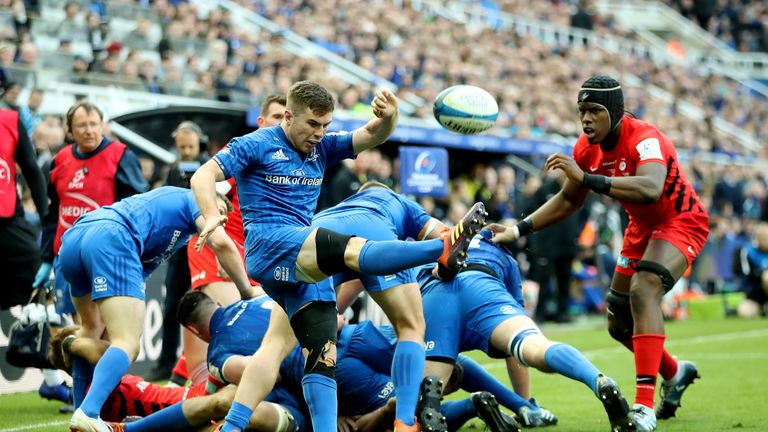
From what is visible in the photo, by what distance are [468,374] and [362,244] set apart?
1976mm

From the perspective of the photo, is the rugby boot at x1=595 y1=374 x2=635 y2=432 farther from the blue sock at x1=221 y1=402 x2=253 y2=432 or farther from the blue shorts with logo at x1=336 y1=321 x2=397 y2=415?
the blue sock at x1=221 y1=402 x2=253 y2=432

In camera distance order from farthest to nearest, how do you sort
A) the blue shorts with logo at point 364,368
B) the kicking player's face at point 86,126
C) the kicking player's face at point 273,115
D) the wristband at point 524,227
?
the kicking player's face at point 86,126 → the kicking player's face at point 273,115 → the wristband at point 524,227 → the blue shorts with logo at point 364,368

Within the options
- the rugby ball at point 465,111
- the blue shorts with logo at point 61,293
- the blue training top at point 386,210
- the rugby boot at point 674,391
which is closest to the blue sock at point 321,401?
the blue training top at point 386,210

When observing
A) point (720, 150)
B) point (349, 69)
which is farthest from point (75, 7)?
point (720, 150)

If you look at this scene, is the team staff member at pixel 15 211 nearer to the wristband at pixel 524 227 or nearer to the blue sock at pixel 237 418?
the blue sock at pixel 237 418

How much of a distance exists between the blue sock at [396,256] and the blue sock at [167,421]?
59.2 inches

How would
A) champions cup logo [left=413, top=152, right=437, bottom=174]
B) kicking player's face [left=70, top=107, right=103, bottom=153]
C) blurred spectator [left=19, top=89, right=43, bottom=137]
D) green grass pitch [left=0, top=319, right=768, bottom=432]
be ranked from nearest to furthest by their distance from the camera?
green grass pitch [left=0, top=319, right=768, bottom=432] → kicking player's face [left=70, top=107, right=103, bottom=153] → blurred spectator [left=19, top=89, right=43, bottom=137] → champions cup logo [left=413, top=152, right=437, bottom=174]

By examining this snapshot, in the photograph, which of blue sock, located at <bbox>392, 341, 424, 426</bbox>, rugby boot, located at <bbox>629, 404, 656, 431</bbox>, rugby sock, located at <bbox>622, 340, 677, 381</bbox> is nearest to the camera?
blue sock, located at <bbox>392, 341, 424, 426</bbox>

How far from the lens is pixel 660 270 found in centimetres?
739

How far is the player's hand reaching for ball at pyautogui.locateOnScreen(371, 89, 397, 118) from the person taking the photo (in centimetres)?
647

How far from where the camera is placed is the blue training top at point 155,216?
7008 mm

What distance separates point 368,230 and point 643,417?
85.3 inches

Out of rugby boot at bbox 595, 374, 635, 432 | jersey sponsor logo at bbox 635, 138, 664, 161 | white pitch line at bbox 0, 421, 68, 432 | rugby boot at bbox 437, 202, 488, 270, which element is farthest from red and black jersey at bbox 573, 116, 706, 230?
white pitch line at bbox 0, 421, 68, 432

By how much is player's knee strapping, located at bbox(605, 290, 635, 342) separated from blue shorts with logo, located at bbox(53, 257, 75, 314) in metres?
4.02
